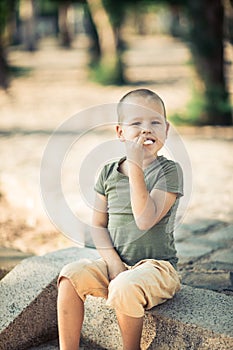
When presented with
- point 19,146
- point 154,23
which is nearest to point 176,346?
point 19,146

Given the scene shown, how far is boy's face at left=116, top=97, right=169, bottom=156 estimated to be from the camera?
2.65 metres

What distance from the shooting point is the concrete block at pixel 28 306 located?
9.41ft

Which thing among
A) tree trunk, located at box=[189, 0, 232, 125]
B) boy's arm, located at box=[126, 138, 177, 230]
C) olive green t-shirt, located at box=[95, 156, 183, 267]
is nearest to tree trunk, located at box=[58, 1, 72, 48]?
tree trunk, located at box=[189, 0, 232, 125]

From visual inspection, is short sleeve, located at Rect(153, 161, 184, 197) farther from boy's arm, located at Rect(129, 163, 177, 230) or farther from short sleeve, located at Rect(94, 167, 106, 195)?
short sleeve, located at Rect(94, 167, 106, 195)

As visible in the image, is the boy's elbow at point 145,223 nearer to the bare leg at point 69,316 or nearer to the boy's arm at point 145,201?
the boy's arm at point 145,201

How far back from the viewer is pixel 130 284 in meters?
2.49

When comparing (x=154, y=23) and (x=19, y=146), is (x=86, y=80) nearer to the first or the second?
(x=19, y=146)

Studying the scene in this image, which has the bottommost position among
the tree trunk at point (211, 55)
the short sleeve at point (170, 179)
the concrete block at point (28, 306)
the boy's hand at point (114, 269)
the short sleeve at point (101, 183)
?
the tree trunk at point (211, 55)

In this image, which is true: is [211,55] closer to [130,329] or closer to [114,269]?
[114,269]

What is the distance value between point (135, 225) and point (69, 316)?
0.47 meters

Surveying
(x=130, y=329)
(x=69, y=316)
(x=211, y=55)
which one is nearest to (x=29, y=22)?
(x=211, y=55)

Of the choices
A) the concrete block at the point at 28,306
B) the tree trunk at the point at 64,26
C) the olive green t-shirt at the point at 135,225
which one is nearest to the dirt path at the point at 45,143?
the concrete block at the point at 28,306

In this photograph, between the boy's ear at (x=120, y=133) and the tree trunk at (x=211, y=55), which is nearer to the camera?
the boy's ear at (x=120, y=133)

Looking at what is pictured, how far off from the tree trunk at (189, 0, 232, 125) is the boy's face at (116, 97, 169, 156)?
6.67 m
